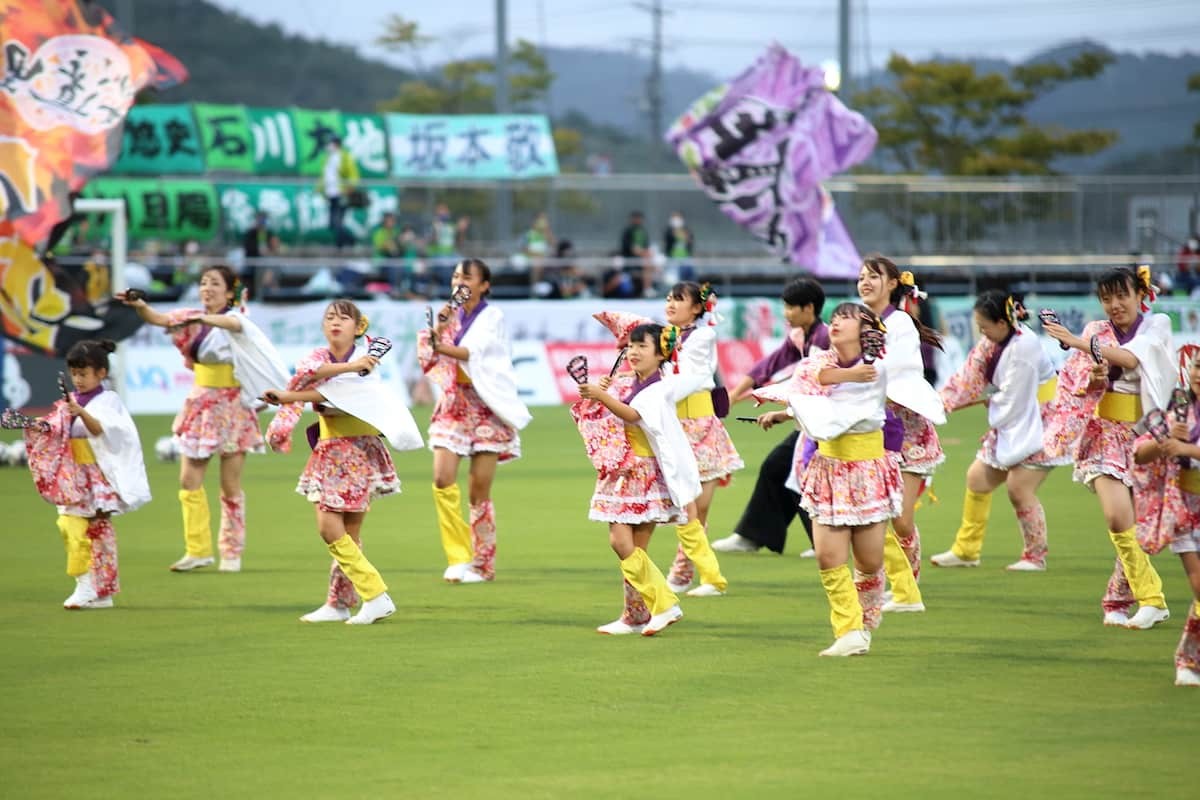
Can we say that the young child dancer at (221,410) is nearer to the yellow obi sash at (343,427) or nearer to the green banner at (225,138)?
the yellow obi sash at (343,427)

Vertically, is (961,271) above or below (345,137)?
below

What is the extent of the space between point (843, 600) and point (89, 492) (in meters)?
4.20

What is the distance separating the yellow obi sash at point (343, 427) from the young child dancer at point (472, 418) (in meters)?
1.35

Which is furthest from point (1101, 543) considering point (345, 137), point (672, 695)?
point (345, 137)

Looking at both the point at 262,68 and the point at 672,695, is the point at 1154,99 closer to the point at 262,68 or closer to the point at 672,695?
the point at 262,68

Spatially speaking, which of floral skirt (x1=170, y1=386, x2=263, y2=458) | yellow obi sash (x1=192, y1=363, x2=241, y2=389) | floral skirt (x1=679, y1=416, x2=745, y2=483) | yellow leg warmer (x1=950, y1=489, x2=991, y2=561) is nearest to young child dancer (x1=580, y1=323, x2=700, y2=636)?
floral skirt (x1=679, y1=416, x2=745, y2=483)

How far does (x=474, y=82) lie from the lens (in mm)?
42250

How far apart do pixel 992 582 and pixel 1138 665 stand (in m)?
2.56

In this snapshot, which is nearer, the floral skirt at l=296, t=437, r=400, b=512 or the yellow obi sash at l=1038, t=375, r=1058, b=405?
the floral skirt at l=296, t=437, r=400, b=512

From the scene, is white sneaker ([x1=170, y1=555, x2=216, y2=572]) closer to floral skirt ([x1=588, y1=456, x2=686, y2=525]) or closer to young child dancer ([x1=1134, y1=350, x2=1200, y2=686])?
floral skirt ([x1=588, y1=456, x2=686, y2=525])

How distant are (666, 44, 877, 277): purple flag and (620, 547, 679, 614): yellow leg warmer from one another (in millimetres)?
15915

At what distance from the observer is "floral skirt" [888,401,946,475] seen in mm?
9484

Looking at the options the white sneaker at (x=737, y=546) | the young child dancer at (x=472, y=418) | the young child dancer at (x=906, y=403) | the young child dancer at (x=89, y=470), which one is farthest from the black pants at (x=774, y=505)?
the young child dancer at (x=89, y=470)

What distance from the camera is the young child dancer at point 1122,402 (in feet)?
27.0
